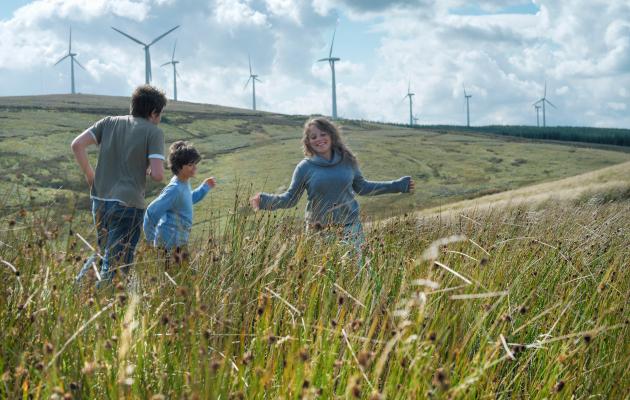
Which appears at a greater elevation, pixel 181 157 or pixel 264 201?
A: pixel 181 157

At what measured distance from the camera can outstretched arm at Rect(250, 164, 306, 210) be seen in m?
6.32

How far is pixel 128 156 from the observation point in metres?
6.75

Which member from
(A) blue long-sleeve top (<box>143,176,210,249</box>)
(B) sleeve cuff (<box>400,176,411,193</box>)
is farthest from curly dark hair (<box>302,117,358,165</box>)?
(A) blue long-sleeve top (<box>143,176,210,249</box>)

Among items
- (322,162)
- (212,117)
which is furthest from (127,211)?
(212,117)

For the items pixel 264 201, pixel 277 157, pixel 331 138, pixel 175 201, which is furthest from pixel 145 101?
pixel 277 157

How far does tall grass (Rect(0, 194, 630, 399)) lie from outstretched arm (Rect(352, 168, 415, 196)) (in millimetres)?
1585

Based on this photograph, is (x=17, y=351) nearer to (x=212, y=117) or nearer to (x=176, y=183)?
(x=176, y=183)

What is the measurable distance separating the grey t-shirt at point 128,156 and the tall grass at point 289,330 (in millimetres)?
1884

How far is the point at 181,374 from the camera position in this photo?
2.81 meters

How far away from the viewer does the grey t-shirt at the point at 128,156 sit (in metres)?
6.75

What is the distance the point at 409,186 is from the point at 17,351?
4.82 m

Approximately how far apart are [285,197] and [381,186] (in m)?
1.06

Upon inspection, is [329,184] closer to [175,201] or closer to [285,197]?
[285,197]

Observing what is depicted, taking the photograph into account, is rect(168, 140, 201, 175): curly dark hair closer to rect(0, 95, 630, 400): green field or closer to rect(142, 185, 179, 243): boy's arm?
rect(142, 185, 179, 243): boy's arm
